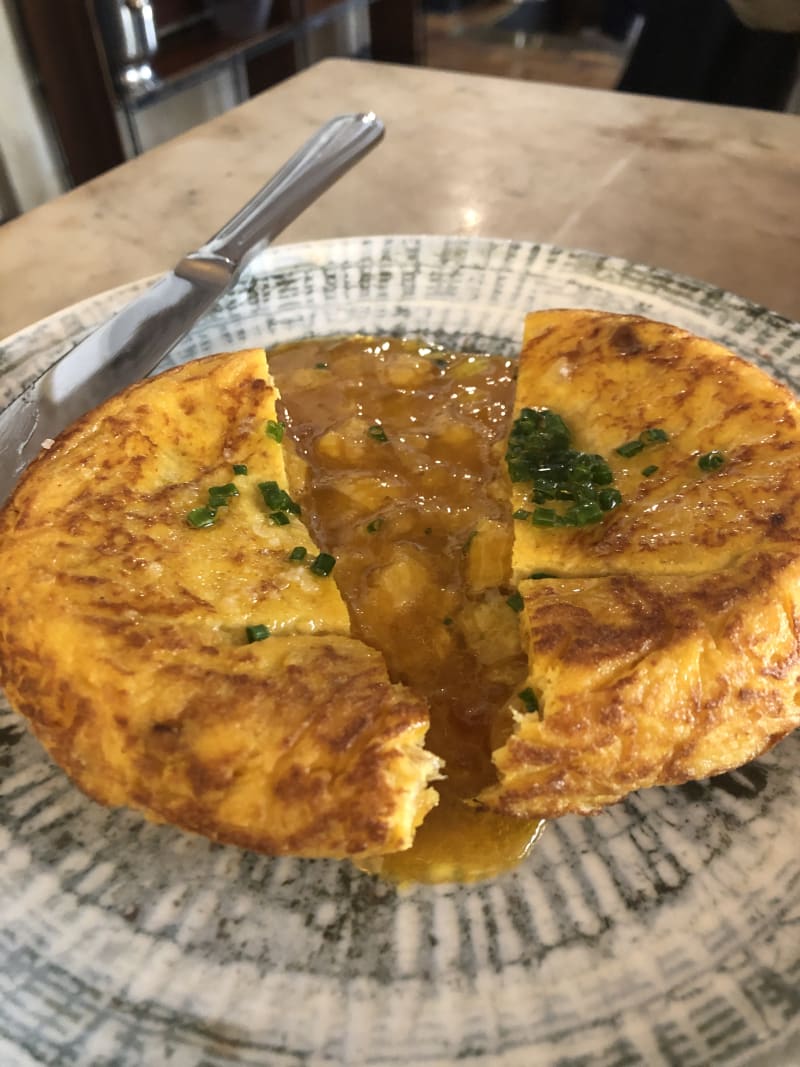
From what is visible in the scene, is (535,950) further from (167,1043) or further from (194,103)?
(194,103)

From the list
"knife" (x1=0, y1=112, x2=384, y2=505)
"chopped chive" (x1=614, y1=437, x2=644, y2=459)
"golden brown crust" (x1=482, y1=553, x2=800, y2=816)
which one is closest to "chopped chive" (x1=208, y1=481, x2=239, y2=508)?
"knife" (x1=0, y1=112, x2=384, y2=505)

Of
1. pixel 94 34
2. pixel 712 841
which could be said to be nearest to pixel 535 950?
pixel 712 841

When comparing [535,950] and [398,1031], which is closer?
[398,1031]

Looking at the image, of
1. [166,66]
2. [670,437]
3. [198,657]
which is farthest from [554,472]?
[166,66]

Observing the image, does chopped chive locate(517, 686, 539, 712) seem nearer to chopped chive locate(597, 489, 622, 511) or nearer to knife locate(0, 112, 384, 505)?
chopped chive locate(597, 489, 622, 511)

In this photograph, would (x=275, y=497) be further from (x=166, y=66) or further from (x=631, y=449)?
(x=166, y=66)

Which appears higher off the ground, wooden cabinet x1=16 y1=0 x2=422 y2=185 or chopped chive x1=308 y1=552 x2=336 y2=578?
chopped chive x1=308 y1=552 x2=336 y2=578
